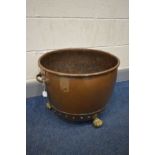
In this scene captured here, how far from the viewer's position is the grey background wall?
3.81ft

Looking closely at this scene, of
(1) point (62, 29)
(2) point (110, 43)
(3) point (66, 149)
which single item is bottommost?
(3) point (66, 149)

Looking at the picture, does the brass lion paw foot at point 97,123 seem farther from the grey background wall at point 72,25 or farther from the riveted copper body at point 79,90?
the grey background wall at point 72,25

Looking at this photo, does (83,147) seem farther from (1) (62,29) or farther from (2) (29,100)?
(1) (62,29)

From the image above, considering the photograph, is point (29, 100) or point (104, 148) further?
point (29, 100)

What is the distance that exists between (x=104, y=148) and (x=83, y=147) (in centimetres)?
9

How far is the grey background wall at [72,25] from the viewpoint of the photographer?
1.16 metres

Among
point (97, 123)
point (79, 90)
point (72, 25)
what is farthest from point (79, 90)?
point (72, 25)

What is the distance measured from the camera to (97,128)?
3.31 ft

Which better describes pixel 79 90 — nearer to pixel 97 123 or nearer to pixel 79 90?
pixel 79 90

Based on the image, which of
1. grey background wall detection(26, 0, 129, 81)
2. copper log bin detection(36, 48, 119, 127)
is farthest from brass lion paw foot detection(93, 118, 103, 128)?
grey background wall detection(26, 0, 129, 81)

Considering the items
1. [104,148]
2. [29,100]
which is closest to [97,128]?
[104,148]
